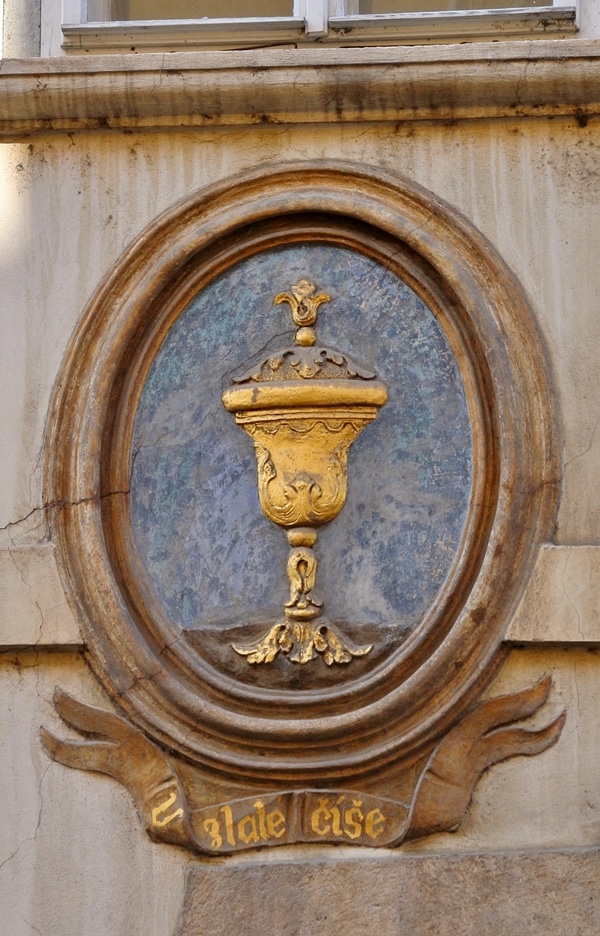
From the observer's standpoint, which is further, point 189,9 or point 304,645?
point 189,9

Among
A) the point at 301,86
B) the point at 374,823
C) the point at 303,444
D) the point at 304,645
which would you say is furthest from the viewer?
the point at 301,86

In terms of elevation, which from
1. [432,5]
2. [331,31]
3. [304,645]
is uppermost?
[432,5]

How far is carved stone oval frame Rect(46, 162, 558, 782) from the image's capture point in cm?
538

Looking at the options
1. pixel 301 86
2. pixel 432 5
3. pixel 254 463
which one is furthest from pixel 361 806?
pixel 432 5

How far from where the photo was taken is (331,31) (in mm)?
6078

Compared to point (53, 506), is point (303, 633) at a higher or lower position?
lower

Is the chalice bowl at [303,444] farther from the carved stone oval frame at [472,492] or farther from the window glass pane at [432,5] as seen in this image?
the window glass pane at [432,5]

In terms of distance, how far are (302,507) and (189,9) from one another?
1960 mm

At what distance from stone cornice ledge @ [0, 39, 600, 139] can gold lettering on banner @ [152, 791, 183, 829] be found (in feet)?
7.12

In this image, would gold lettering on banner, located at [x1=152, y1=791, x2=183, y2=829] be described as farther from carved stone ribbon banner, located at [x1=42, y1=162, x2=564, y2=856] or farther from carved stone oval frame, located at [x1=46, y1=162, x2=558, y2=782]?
carved stone oval frame, located at [x1=46, y1=162, x2=558, y2=782]

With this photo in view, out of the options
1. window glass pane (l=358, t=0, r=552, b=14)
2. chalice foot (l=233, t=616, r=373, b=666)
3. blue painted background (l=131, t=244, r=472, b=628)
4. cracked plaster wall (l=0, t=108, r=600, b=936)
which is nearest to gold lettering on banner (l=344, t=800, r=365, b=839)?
cracked plaster wall (l=0, t=108, r=600, b=936)

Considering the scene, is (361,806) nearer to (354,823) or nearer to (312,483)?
(354,823)

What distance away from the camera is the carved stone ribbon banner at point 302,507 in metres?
5.35

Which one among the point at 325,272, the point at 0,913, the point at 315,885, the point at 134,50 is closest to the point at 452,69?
the point at 325,272
